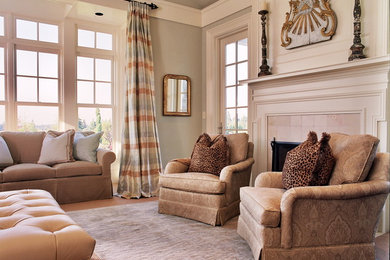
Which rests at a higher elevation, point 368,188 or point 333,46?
point 333,46

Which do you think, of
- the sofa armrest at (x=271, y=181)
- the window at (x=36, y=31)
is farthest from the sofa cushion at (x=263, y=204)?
the window at (x=36, y=31)

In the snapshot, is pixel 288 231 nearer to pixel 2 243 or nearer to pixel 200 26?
pixel 2 243

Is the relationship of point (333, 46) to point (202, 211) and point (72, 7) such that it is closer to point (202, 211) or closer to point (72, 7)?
point (202, 211)

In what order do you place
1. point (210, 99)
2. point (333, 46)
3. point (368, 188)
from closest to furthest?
point (368, 188) → point (333, 46) → point (210, 99)

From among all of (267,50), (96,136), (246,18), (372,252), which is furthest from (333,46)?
(96,136)

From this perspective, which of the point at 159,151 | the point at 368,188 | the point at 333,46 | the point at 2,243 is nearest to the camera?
the point at 2,243

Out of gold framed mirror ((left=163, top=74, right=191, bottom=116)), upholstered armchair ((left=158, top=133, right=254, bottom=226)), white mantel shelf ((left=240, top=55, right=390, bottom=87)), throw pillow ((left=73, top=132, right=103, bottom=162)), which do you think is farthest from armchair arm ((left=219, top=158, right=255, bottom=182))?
gold framed mirror ((left=163, top=74, right=191, bottom=116))

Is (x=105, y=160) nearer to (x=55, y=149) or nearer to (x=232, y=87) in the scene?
(x=55, y=149)

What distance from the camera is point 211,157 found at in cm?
308

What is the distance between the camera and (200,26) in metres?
4.75

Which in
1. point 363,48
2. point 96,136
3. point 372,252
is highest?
point 363,48

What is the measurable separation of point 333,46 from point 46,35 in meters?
3.65

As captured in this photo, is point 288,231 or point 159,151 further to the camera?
point 159,151

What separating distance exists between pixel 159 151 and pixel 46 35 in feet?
7.36
